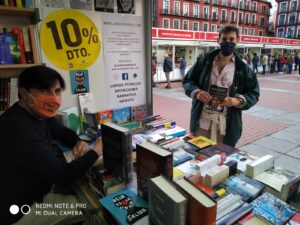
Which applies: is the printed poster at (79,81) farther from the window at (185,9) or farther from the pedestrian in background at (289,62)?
the window at (185,9)

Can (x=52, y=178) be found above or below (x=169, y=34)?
below

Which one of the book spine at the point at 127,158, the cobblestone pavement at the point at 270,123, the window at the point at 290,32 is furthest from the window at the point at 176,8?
the book spine at the point at 127,158

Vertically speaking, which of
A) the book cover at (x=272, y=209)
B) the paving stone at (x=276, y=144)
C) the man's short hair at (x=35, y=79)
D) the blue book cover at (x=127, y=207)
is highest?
the man's short hair at (x=35, y=79)

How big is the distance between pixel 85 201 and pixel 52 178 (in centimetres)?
33

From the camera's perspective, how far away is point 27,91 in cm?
129

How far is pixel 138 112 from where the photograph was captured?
2869 mm

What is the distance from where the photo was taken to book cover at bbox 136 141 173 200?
3.33ft

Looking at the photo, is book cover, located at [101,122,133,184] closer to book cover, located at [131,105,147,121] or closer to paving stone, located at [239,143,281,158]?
book cover, located at [131,105,147,121]

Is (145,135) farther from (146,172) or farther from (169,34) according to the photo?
(169,34)

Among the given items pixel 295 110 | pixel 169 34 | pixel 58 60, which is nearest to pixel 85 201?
pixel 58 60

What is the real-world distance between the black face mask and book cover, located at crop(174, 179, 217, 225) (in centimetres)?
148

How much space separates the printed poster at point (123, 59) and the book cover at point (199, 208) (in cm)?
192

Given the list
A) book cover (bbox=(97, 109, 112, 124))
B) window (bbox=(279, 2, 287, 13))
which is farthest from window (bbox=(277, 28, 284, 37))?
book cover (bbox=(97, 109, 112, 124))

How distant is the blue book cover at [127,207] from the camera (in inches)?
39.8
